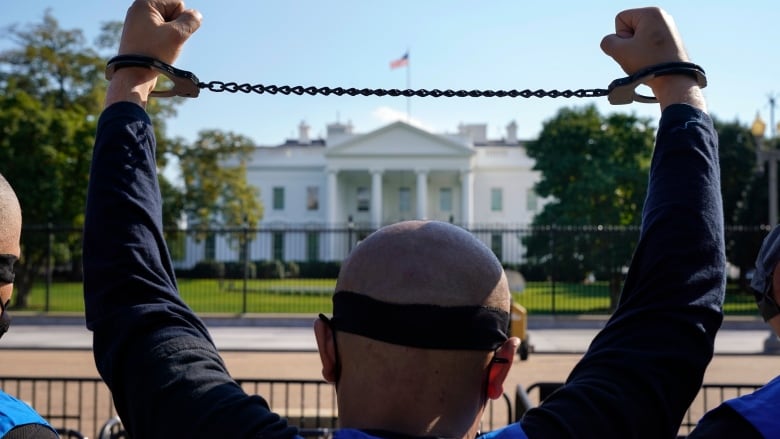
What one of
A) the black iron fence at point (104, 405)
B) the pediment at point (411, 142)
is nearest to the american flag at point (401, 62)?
the pediment at point (411, 142)

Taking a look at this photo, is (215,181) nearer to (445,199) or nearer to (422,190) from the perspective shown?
(422,190)

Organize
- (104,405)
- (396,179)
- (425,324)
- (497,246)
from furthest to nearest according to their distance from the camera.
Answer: (396,179), (497,246), (104,405), (425,324)

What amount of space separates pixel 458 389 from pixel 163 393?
0.43m

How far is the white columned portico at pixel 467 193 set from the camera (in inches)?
2697

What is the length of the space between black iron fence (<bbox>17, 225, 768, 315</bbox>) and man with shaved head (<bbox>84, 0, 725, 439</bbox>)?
1752 centimetres

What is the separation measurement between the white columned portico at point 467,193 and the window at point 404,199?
15.5 feet

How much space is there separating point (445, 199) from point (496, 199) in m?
4.82

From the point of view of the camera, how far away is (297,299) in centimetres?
3478

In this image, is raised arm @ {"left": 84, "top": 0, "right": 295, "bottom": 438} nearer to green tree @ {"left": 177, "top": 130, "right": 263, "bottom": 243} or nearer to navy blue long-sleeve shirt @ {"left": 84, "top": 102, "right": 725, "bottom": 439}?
navy blue long-sleeve shirt @ {"left": 84, "top": 102, "right": 725, "bottom": 439}

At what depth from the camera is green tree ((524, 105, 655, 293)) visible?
30156 mm

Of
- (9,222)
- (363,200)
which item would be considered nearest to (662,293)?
(9,222)

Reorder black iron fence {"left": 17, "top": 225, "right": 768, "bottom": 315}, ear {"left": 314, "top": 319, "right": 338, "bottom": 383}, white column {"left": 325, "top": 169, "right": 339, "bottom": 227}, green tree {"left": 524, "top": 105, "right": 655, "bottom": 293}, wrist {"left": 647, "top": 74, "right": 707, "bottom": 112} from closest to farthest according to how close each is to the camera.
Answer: ear {"left": 314, "top": 319, "right": 338, "bottom": 383} < wrist {"left": 647, "top": 74, "right": 707, "bottom": 112} < black iron fence {"left": 17, "top": 225, "right": 768, "bottom": 315} < green tree {"left": 524, "top": 105, "right": 655, "bottom": 293} < white column {"left": 325, "top": 169, "right": 339, "bottom": 227}

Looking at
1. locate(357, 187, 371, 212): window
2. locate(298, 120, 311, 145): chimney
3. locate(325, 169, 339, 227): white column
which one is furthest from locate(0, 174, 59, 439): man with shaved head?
locate(298, 120, 311, 145): chimney

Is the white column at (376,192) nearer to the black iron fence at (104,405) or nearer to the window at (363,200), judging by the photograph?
the window at (363,200)
